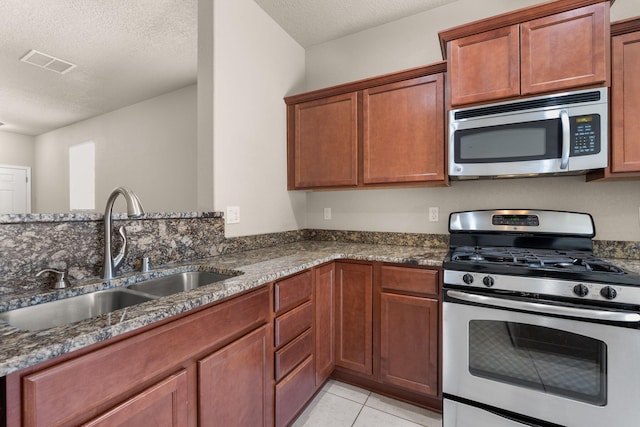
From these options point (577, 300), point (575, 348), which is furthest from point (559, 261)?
point (575, 348)

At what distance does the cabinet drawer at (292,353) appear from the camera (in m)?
1.43

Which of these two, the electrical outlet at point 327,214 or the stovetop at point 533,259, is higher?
the electrical outlet at point 327,214

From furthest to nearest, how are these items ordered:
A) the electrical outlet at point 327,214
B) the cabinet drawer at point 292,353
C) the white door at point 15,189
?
the white door at point 15,189, the electrical outlet at point 327,214, the cabinet drawer at point 292,353

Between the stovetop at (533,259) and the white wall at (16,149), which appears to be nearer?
the stovetop at (533,259)

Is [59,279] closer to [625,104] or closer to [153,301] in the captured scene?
[153,301]

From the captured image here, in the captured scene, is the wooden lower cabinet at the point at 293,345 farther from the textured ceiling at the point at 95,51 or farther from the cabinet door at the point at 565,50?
the textured ceiling at the point at 95,51

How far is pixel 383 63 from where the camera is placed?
2459mm

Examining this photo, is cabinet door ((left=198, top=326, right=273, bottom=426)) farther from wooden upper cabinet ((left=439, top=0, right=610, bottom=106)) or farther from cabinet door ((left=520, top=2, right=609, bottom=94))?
cabinet door ((left=520, top=2, right=609, bottom=94))

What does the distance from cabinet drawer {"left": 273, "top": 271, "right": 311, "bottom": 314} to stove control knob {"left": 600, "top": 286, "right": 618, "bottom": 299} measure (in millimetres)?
1399

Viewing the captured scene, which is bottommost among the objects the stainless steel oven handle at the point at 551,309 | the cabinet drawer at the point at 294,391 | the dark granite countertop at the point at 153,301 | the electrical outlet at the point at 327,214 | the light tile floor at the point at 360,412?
the light tile floor at the point at 360,412

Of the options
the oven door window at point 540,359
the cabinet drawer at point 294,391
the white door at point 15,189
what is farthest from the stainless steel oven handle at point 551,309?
the white door at point 15,189

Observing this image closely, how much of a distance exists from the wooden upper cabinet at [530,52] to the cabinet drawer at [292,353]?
174cm

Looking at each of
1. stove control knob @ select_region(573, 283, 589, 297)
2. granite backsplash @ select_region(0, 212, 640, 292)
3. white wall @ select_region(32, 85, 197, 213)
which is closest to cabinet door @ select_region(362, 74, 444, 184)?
granite backsplash @ select_region(0, 212, 640, 292)

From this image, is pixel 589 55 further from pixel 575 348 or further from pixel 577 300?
pixel 575 348
